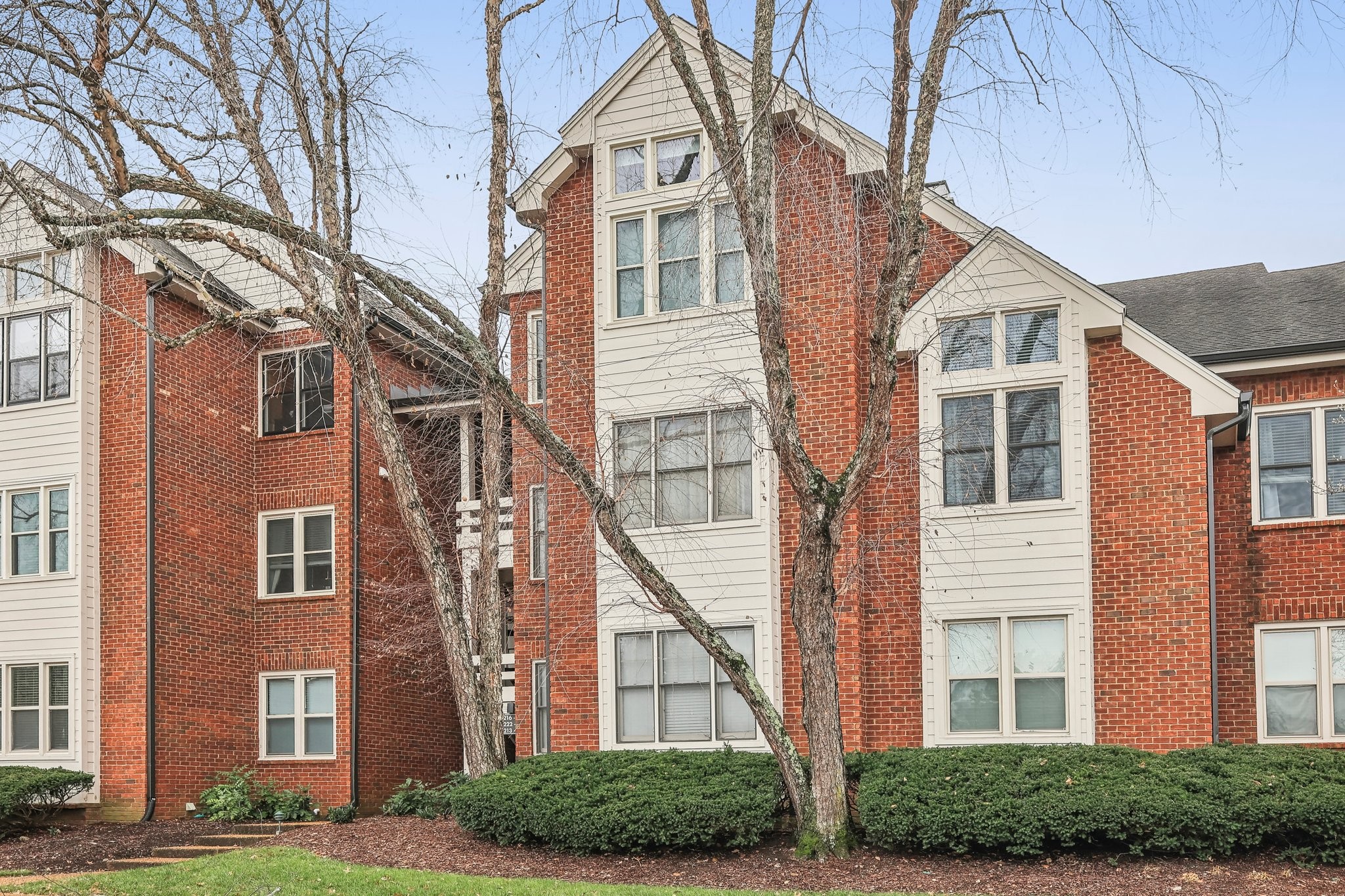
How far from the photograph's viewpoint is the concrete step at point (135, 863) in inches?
581

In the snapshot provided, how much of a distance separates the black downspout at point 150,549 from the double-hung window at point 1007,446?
11359mm

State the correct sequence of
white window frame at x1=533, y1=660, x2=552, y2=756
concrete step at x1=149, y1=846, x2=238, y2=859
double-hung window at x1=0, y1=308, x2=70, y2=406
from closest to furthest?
concrete step at x1=149, y1=846, x2=238, y2=859, white window frame at x1=533, y1=660, x2=552, y2=756, double-hung window at x1=0, y1=308, x2=70, y2=406

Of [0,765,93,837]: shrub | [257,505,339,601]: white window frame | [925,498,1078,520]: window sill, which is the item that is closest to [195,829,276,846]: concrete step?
[0,765,93,837]: shrub

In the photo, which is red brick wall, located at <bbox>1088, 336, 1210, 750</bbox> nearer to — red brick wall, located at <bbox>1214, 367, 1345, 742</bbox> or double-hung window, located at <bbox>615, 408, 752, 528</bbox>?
red brick wall, located at <bbox>1214, 367, 1345, 742</bbox>

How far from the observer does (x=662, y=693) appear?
15.7 m

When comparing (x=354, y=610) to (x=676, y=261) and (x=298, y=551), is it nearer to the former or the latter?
(x=298, y=551)

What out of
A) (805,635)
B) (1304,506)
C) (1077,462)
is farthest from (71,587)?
(1304,506)

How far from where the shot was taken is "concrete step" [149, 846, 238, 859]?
1564 centimetres

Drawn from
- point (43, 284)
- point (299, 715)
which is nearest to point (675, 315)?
point (299, 715)

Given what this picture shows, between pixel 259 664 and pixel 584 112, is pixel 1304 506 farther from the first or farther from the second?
pixel 259 664

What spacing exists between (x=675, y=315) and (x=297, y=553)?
872 cm

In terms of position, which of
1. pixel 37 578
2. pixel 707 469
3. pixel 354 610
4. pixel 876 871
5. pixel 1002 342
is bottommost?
pixel 876 871

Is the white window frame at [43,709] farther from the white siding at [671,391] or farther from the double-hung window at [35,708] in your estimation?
the white siding at [671,391]

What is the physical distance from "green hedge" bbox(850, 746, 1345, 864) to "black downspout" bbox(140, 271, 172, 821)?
1103cm
